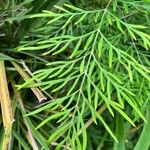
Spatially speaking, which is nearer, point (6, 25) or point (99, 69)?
point (99, 69)

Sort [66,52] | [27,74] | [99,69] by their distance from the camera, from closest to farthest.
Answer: [99,69] < [27,74] < [66,52]

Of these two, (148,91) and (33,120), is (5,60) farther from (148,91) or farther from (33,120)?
(148,91)

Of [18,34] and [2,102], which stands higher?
[18,34]

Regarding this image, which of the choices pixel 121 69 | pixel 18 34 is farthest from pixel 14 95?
pixel 121 69

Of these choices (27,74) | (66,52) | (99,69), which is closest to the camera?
(99,69)

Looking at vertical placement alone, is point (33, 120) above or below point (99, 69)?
below

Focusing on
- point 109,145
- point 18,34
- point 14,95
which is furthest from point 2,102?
point 109,145

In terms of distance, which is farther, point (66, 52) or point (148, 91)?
point (66, 52)

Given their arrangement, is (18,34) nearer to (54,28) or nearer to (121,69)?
(54,28)

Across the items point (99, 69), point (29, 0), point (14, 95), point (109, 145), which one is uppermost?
point (29, 0)
